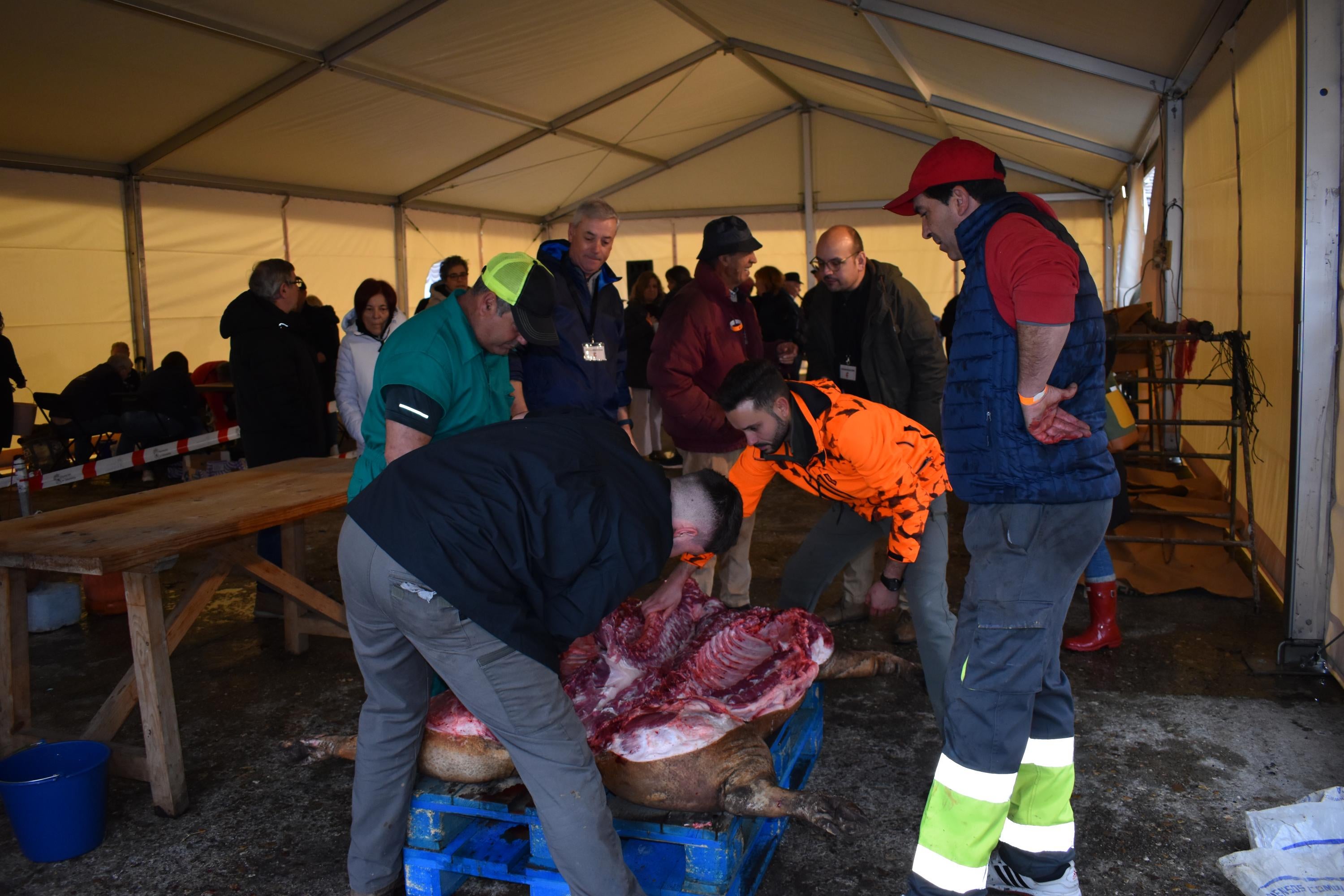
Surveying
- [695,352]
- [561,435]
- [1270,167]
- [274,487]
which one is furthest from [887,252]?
[561,435]

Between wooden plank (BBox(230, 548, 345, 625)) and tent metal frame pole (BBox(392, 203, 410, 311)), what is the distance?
10924 mm

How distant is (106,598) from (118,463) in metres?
2.02

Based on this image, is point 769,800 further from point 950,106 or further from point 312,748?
point 950,106

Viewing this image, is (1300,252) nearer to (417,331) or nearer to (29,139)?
(417,331)

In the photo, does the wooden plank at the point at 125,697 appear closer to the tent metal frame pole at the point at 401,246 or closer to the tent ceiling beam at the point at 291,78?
the tent ceiling beam at the point at 291,78

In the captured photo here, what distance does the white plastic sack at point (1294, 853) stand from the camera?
2.47m

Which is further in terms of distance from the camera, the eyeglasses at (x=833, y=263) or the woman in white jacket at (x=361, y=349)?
the woman in white jacket at (x=361, y=349)

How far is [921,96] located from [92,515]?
9.96m

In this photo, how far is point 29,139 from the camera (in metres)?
9.27

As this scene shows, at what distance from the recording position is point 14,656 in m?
3.50

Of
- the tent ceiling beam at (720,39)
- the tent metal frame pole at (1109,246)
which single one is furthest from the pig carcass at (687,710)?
the tent metal frame pole at (1109,246)

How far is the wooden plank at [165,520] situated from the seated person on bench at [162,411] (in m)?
5.51

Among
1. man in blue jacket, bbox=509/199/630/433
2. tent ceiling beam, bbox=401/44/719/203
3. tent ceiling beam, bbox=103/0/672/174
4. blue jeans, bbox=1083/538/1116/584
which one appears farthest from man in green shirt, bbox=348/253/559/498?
tent ceiling beam, bbox=401/44/719/203

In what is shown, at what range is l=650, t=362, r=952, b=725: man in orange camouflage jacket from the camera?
3027mm
